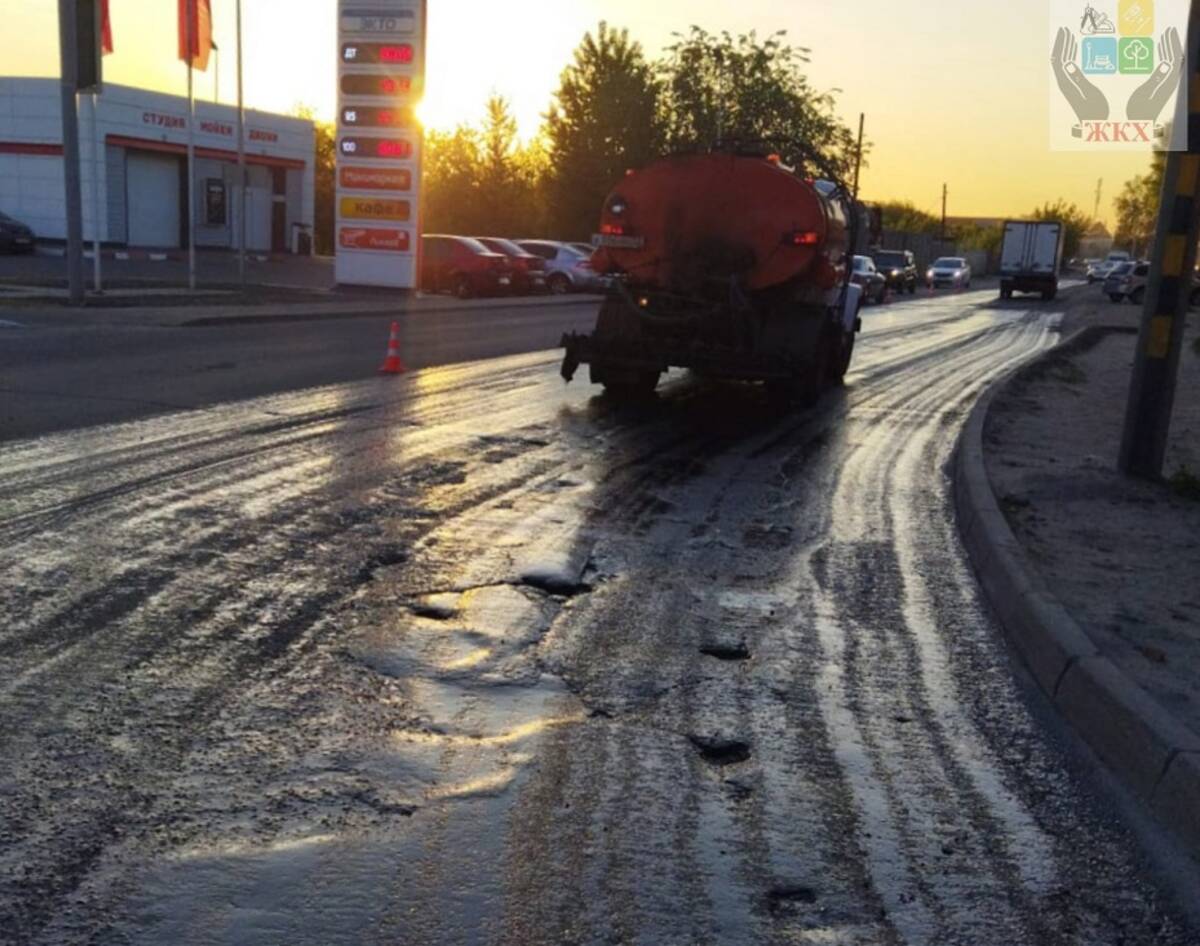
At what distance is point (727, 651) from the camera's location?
18.0ft

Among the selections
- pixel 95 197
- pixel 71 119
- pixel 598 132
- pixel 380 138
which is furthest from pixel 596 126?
pixel 71 119

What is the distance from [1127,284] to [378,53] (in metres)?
33.9

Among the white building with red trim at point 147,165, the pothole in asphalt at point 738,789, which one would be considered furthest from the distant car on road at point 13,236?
the pothole in asphalt at point 738,789

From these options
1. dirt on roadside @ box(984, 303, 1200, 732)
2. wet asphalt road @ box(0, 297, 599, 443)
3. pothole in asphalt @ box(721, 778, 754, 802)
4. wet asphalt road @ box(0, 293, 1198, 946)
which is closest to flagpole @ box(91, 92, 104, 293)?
wet asphalt road @ box(0, 297, 599, 443)

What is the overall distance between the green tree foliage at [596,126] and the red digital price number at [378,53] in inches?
1328

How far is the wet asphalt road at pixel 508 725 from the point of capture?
132 inches

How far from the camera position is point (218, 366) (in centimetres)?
1490

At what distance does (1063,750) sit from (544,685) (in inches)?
76.3

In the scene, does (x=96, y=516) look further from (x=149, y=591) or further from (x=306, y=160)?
(x=306, y=160)

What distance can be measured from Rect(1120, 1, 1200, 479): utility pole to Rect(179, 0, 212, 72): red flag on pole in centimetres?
2341

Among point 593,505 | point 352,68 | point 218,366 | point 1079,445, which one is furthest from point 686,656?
point 352,68

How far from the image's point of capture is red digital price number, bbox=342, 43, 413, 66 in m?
31.2

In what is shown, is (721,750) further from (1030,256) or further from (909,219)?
(909,219)

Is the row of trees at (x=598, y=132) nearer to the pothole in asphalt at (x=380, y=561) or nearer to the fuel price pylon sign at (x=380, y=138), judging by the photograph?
the fuel price pylon sign at (x=380, y=138)
